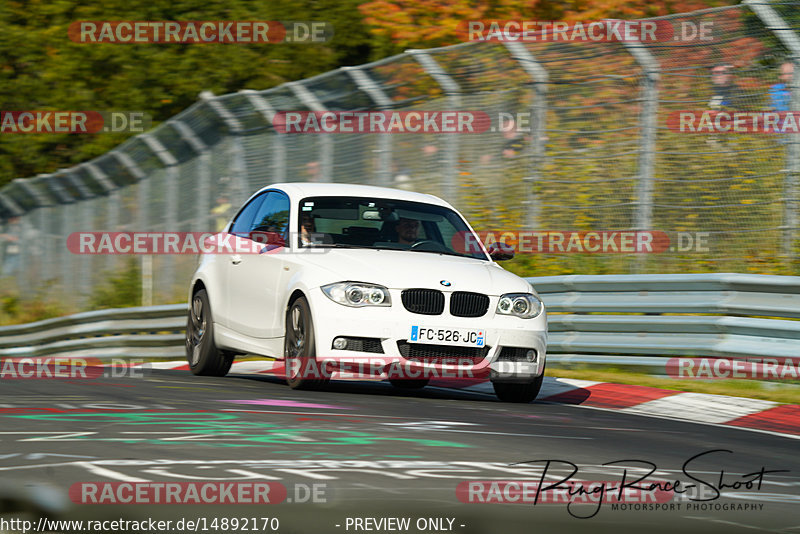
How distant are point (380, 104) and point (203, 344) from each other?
5.47 meters

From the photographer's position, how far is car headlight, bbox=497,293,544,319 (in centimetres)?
998

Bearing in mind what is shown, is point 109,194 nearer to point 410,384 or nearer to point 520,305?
point 410,384

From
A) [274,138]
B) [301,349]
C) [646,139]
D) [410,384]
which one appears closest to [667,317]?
[646,139]

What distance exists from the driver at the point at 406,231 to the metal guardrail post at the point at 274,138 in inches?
287

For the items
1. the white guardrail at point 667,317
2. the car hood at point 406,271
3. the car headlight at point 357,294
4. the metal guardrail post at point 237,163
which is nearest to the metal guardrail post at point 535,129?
the white guardrail at point 667,317

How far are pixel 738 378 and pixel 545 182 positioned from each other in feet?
14.0

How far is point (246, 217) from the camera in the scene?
479 inches

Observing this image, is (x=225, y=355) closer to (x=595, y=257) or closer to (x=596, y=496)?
(x=595, y=257)

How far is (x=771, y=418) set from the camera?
385 inches

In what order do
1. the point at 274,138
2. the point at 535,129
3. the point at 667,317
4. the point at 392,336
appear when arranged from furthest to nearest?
the point at 274,138, the point at 535,129, the point at 667,317, the point at 392,336

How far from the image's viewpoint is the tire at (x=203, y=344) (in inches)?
475

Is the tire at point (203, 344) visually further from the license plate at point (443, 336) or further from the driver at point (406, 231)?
the license plate at point (443, 336)

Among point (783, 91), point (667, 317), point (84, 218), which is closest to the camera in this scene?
point (667, 317)

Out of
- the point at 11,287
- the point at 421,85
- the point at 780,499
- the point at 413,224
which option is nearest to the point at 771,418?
the point at 413,224
